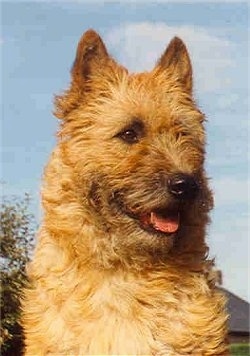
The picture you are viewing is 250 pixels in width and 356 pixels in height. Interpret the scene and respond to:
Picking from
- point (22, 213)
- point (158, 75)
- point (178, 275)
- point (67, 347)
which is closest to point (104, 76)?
point (158, 75)

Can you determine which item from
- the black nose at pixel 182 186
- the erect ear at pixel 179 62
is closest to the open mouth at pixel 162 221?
the black nose at pixel 182 186

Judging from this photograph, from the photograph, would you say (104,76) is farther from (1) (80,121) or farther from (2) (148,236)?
(2) (148,236)

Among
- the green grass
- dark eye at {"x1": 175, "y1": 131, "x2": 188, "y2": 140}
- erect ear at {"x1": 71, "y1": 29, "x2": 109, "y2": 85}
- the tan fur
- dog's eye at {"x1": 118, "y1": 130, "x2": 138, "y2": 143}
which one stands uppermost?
the green grass

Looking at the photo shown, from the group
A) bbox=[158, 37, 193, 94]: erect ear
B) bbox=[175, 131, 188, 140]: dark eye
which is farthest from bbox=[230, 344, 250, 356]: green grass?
bbox=[175, 131, 188, 140]: dark eye

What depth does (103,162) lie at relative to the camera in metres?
6.22

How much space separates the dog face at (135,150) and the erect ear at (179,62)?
0.14ft

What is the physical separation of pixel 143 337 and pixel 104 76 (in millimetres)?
1858

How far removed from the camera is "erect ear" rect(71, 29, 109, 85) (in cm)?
638

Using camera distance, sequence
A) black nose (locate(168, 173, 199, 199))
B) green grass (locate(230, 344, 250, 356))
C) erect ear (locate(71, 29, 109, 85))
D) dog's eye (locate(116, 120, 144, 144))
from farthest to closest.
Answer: green grass (locate(230, 344, 250, 356)), erect ear (locate(71, 29, 109, 85)), dog's eye (locate(116, 120, 144, 144)), black nose (locate(168, 173, 199, 199))

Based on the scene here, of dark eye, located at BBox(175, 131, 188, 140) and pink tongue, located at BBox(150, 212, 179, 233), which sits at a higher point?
dark eye, located at BBox(175, 131, 188, 140)

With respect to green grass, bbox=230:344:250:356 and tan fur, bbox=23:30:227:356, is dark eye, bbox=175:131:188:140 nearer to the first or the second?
tan fur, bbox=23:30:227:356

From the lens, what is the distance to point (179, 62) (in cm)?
673

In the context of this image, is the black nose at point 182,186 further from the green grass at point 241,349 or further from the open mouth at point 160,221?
the green grass at point 241,349

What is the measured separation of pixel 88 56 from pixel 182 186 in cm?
126
